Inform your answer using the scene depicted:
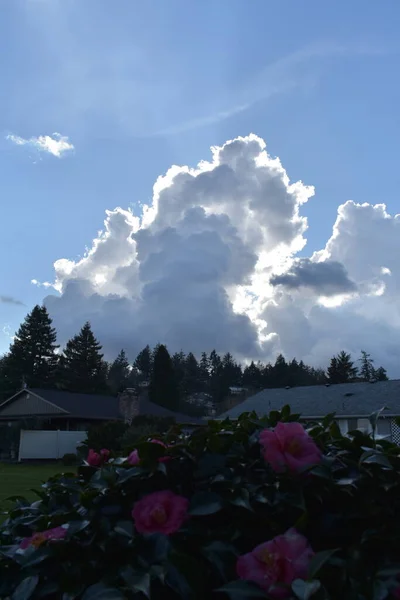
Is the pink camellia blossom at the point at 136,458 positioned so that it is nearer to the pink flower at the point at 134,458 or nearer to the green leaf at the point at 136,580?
the pink flower at the point at 134,458

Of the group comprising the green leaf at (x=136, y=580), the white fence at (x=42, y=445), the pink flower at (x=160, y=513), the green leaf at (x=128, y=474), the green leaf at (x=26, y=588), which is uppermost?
the white fence at (x=42, y=445)

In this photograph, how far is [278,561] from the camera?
156cm

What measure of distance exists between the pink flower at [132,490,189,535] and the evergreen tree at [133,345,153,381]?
3836 inches

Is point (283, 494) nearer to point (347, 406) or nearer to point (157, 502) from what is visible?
point (157, 502)

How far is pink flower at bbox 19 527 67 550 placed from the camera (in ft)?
6.22

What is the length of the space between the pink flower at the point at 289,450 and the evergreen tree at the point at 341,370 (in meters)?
67.8

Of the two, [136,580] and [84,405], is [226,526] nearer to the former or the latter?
[136,580]

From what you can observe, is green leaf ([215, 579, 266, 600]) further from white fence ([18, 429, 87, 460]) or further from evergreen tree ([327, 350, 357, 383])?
evergreen tree ([327, 350, 357, 383])

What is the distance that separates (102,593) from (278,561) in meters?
0.46

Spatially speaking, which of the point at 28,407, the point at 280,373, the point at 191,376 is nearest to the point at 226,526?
the point at 28,407

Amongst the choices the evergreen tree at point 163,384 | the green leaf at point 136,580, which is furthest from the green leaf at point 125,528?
the evergreen tree at point 163,384

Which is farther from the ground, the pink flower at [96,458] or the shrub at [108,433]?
the shrub at [108,433]

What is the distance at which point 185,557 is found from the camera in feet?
5.12

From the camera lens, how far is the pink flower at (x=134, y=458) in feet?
6.82
